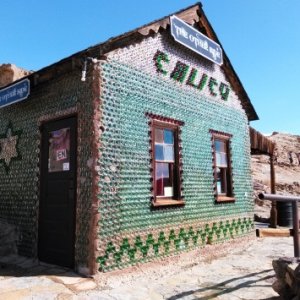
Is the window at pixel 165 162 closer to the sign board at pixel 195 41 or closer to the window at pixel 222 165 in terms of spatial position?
the window at pixel 222 165

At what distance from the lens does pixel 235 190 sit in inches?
369

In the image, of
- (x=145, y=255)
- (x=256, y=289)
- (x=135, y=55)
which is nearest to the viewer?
(x=256, y=289)

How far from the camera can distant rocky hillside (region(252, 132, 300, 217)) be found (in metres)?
31.5

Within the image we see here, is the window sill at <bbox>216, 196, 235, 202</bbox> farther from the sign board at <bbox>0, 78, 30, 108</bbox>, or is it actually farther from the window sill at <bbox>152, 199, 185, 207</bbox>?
the sign board at <bbox>0, 78, 30, 108</bbox>

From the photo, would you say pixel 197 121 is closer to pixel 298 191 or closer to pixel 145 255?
pixel 145 255

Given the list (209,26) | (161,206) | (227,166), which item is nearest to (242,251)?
(227,166)

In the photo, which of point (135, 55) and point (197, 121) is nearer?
point (135, 55)

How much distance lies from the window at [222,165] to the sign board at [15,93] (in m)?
4.57

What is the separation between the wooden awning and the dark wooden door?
268 inches

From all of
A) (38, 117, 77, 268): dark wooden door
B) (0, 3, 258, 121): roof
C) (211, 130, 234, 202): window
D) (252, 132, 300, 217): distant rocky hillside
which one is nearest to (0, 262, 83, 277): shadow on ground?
(38, 117, 77, 268): dark wooden door

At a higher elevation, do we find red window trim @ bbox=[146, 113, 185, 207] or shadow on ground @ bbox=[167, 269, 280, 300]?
red window trim @ bbox=[146, 113, 185, 207]

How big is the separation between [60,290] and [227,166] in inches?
229

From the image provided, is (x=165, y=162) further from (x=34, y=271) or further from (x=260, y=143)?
(x=260, y=143)

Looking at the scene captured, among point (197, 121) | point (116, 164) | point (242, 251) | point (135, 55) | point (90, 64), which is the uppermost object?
point (135, 55)
